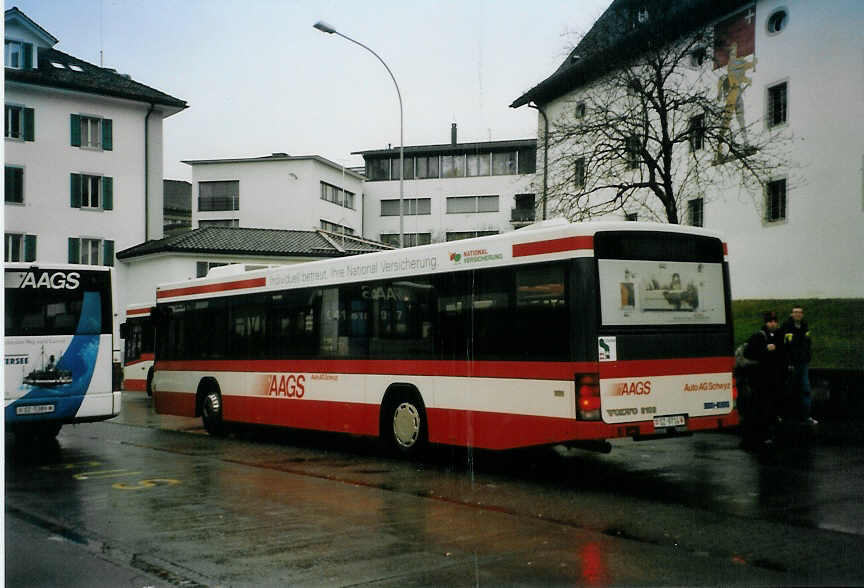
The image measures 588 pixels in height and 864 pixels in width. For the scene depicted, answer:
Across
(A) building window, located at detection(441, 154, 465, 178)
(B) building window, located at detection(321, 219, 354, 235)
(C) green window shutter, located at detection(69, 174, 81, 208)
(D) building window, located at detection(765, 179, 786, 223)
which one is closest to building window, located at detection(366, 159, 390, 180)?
(A) building window, located at detection(441, 154, 465, 178)

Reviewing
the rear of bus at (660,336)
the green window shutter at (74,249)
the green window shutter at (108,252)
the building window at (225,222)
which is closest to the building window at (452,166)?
the rear of bus at (660,336)

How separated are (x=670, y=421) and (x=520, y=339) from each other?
1748mm

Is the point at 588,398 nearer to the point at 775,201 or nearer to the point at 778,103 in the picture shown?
the point at 778,103

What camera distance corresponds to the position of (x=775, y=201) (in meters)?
12.4

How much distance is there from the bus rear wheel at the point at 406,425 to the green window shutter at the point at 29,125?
5246 mm

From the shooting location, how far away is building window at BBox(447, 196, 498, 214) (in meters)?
12.8

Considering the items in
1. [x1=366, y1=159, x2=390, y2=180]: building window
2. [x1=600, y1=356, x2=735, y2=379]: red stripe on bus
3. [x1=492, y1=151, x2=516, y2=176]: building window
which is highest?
[x1=492, y1=151, x2=516, y2=176]: building window

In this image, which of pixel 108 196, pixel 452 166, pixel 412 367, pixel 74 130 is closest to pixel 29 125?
pixel 74 130

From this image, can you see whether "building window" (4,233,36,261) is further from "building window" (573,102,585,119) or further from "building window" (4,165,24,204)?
"building window" (573,102,585,119)

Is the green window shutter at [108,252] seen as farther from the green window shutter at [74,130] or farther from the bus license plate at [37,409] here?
the green window shutter at [74,130]

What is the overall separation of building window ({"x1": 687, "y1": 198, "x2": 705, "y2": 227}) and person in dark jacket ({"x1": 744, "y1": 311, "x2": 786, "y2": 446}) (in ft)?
19.2

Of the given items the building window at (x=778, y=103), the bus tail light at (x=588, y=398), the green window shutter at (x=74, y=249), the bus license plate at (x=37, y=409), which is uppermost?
the building window at (x=778, y=103)

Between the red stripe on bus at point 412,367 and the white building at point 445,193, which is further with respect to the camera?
the white building at point 445,193

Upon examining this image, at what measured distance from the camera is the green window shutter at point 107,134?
10.3 meters
